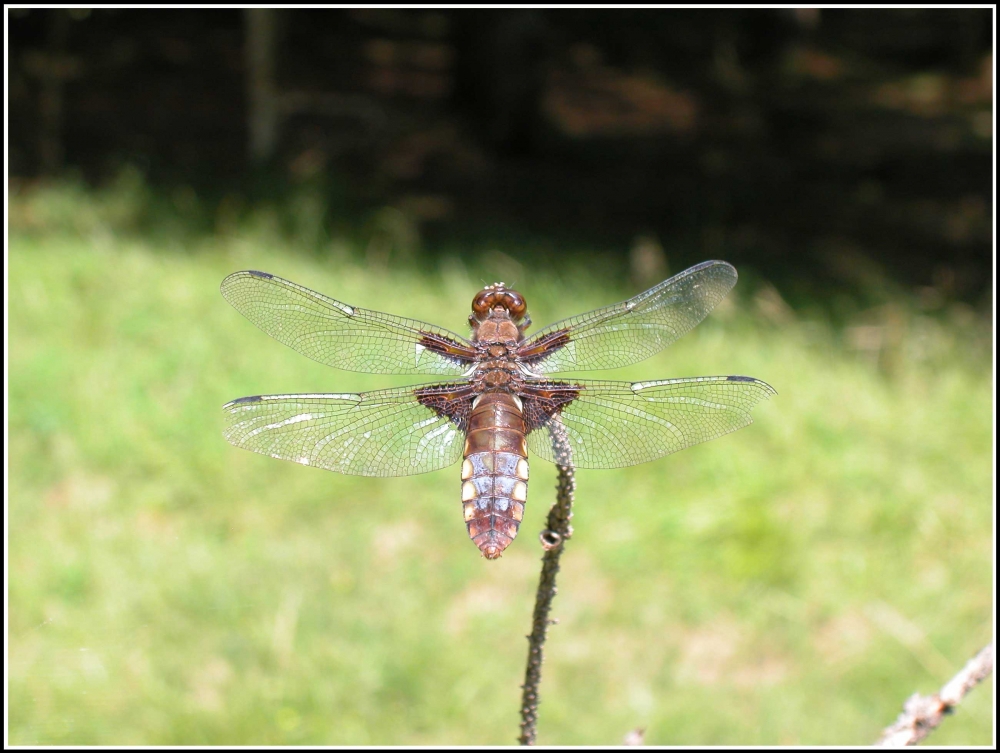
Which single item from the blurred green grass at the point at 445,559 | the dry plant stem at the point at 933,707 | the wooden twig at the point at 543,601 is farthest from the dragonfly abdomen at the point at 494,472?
the blurred green grass at the point at 445,559

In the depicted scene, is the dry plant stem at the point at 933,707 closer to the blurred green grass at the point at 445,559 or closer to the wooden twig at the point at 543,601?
the wooden twig at the point at 543,601

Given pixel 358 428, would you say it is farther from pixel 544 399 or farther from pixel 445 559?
Answer: pixel 445 559

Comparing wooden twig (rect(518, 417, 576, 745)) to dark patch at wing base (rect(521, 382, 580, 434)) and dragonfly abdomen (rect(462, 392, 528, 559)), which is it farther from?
dark patch at wing base (rect(521, 382, 580, 434))

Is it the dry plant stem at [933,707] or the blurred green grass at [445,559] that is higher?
the blurred green grass at [445,559]

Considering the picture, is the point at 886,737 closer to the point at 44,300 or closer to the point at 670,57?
the point at 44,300

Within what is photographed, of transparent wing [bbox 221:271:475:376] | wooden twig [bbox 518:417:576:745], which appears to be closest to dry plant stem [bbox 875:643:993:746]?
wooden twig [bbox 518:417:576:745]
